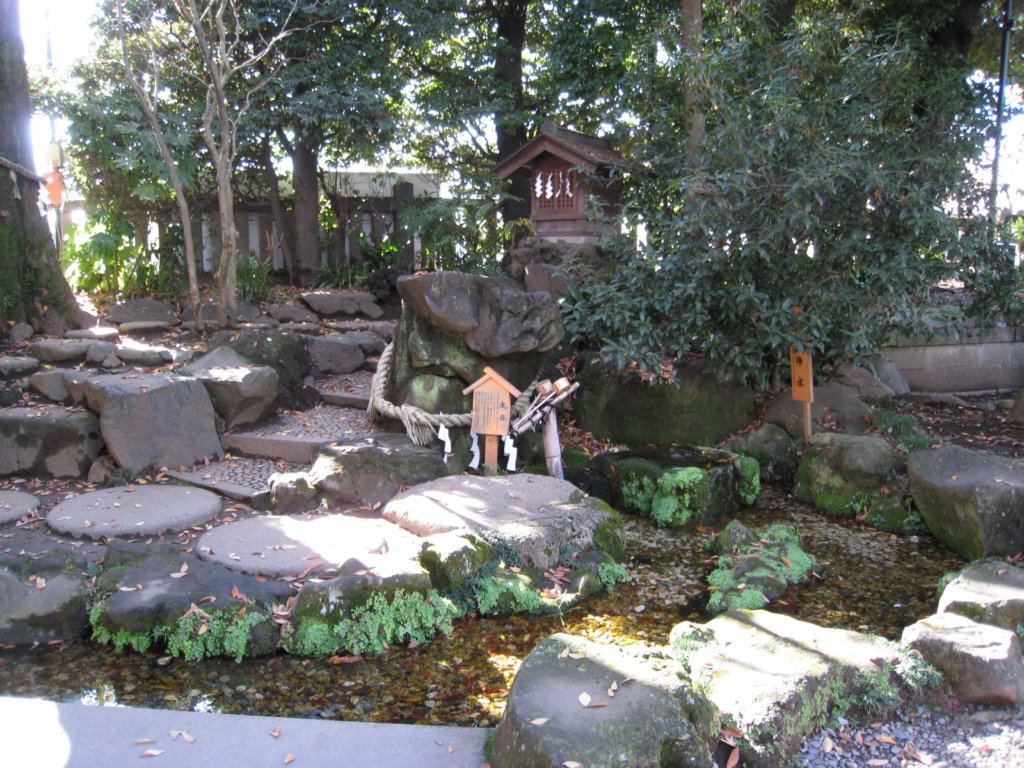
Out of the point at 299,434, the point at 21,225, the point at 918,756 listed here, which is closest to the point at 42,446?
the point at 299,434

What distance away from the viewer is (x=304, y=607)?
414cm

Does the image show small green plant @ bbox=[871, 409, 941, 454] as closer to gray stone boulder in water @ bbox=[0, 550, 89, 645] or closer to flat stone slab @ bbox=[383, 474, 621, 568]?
flat stone slab @ bbox=[383, 474, 621, 568]

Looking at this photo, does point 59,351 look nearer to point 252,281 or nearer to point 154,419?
point 154,419

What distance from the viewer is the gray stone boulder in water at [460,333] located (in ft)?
22.7

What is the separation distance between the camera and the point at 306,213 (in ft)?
40.0

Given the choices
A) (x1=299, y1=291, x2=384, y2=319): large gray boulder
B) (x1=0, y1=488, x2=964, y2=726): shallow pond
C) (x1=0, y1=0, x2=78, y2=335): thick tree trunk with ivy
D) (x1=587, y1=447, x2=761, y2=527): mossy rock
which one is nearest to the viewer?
(x1=0, y1=488, x2=964, y2=726): shallow pond

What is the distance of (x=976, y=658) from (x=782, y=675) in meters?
0.89

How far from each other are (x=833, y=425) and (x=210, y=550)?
5.82m

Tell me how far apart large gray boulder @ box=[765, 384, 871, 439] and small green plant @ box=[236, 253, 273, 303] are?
6382 millimetres

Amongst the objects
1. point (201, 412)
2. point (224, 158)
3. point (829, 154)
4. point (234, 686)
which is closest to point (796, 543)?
point (829, 154)

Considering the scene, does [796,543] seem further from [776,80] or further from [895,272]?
[776,80]

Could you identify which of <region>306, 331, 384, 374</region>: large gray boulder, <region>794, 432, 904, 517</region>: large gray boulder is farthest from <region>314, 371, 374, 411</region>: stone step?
<region>794, 432, 904, 517</region>: large gray boulder

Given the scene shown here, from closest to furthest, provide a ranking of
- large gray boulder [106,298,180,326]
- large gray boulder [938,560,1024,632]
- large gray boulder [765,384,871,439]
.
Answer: large gray boulder [938,560,1024,632], large gray boulder [765,384,871,439], large gray boulder [106,298,180,326]

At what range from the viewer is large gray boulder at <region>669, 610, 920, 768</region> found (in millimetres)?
3047
